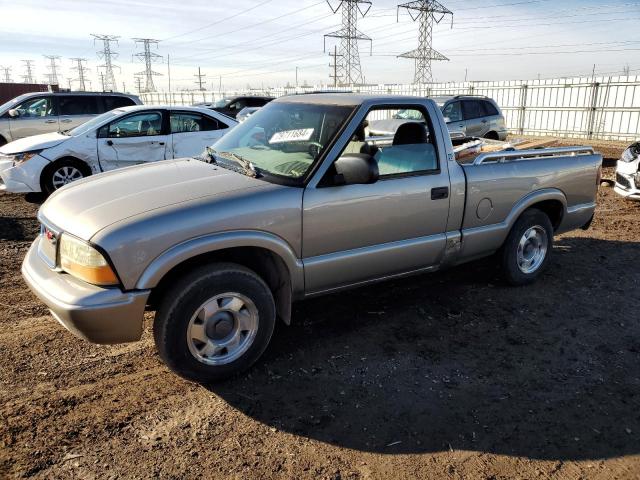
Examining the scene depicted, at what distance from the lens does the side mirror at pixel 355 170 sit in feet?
11.4

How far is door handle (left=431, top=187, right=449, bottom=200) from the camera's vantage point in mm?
4156

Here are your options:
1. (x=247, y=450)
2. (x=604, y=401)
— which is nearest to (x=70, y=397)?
(x=247, y=450)

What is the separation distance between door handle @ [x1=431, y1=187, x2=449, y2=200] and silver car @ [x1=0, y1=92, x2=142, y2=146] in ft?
33.3

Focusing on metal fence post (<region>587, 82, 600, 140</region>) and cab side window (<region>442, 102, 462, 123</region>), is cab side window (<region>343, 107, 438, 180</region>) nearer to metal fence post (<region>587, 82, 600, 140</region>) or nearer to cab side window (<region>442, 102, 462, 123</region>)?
cab side window (<region>442, 102, 462, 123</region>)

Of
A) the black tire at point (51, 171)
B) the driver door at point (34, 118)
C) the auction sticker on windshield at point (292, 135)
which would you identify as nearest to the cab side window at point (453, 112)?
the black tire at point (51, 171)

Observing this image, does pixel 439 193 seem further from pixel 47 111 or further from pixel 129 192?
pixel 47 111

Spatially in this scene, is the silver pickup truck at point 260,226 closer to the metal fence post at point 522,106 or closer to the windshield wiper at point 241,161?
the windshield wiper at point 241,161

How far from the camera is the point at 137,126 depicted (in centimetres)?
873

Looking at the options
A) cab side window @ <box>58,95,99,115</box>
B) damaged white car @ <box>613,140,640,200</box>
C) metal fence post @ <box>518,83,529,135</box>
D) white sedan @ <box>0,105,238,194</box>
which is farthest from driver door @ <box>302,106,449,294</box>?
metal fence post @ <box>518,83,529,135</box>

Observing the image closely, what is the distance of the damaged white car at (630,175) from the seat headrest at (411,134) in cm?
583

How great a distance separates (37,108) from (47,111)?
0.86 ft

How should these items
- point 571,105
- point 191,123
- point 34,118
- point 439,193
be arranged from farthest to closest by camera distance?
point 571,105 < point 34,118 < point 191,123 < point 439,193

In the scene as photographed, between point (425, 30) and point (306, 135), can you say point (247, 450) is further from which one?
point (425, 30)

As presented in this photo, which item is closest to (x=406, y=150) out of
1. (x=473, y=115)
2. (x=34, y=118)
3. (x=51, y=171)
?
(x=51, y=171)
